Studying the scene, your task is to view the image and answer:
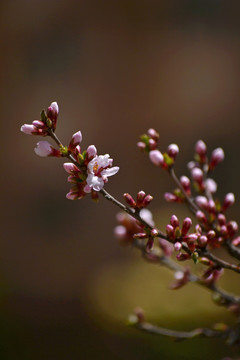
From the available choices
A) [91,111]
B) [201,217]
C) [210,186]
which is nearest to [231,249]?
[201,217]

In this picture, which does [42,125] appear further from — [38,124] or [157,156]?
[157,156]

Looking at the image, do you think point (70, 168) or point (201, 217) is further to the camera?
point (201, 217)

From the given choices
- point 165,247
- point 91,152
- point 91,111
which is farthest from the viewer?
point 91,111

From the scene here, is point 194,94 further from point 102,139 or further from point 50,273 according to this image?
point 50,273

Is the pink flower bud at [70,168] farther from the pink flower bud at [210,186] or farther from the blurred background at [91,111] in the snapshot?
the blurred background at [91,111]

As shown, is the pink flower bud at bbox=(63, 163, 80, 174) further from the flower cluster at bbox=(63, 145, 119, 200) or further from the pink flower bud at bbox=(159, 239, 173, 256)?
the pink flower bud at bbox=(159, 239, 173, 256)

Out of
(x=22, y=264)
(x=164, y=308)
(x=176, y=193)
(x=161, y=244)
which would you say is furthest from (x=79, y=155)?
(x=22, y=264)
